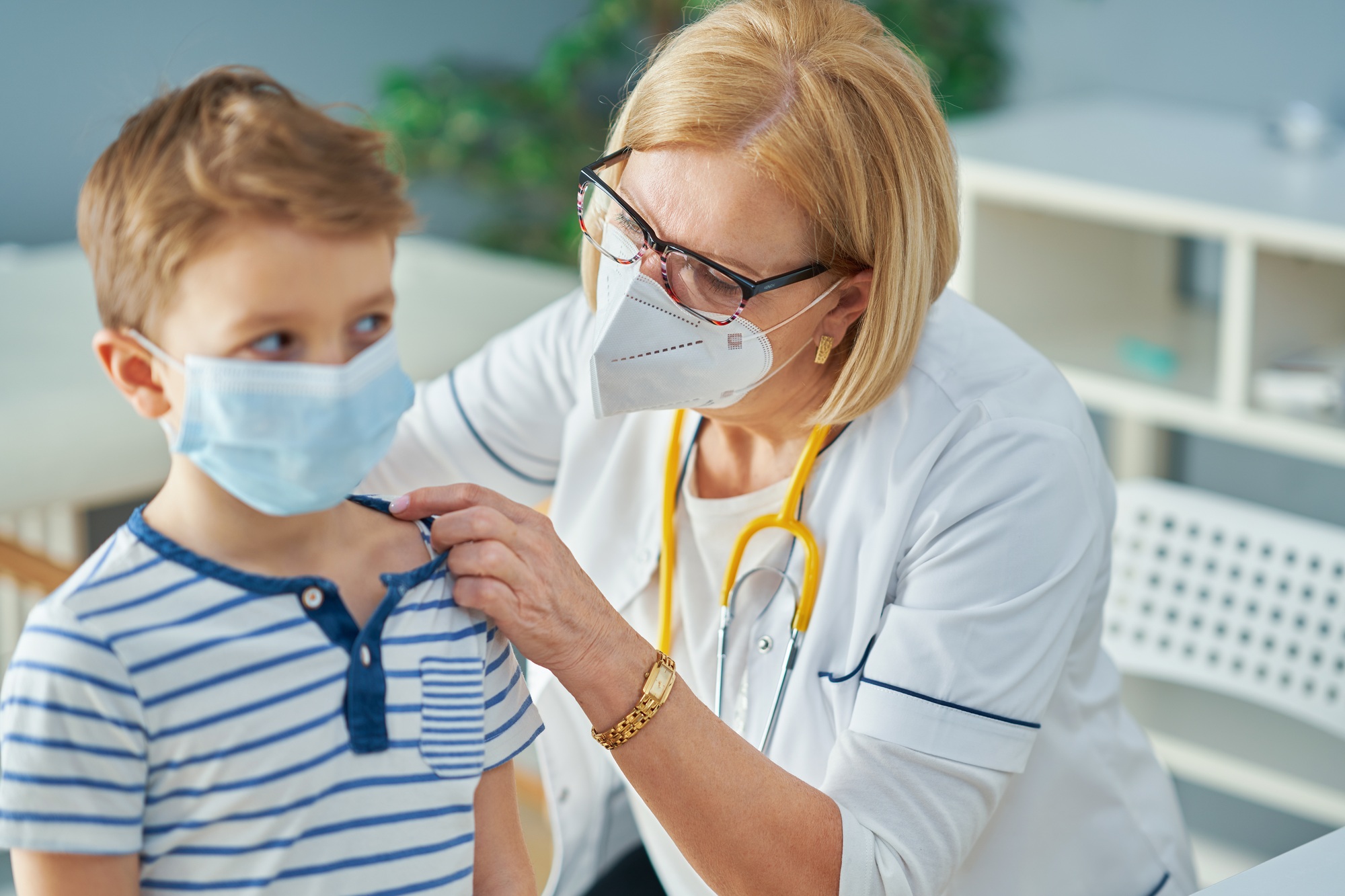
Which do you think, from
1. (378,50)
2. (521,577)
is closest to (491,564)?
(521,577)

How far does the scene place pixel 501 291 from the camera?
2.79 metres

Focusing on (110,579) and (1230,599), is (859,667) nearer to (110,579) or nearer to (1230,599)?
(110,579)

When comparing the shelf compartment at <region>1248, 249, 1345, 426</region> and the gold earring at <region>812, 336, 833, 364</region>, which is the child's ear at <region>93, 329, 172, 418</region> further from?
the shelf compartment at <region>1248, 249, 1345, 426</region>

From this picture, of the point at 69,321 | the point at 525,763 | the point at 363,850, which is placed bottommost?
the point at 525,763

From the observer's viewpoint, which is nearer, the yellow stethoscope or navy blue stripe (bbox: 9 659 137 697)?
navy blue stripe (bbox: 9 659 137 697)

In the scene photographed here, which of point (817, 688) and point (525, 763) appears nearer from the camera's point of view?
point (817, 688)

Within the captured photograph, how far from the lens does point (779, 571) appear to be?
138 centimetres

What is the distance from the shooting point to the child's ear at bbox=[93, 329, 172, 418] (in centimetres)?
84

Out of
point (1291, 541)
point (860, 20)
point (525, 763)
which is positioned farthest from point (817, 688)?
point (525, 763)

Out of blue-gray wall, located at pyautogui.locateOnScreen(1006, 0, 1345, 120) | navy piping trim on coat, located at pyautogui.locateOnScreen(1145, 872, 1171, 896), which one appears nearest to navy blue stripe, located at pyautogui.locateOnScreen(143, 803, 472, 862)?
navy piping trim on coat, located at pyautogui.locateOnScreen(1145, 872, 1171, 896)

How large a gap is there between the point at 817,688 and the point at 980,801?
0.18 meters

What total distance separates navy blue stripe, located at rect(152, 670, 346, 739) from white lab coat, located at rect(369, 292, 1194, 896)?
19.6 inches

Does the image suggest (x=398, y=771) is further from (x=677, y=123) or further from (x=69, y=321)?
(x=69, y=321)

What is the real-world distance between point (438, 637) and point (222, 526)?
0.16m
